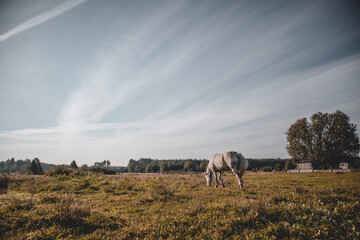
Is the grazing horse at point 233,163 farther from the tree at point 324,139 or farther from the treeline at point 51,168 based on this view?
the tree at point 324,139

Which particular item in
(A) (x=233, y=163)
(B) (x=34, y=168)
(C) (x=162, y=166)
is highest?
(A) (x=233, y=163)

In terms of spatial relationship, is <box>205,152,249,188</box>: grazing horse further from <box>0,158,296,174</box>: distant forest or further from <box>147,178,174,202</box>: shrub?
<box>0,158,296,174</box>: distant forest

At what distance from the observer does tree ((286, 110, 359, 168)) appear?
39344mm

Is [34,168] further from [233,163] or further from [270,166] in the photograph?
[270,166]

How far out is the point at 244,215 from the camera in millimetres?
5176

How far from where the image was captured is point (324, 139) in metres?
41.8

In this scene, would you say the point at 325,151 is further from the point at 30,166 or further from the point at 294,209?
the point at 30,166

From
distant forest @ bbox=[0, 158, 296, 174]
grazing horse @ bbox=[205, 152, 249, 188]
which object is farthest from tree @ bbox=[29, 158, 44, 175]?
grazing horse @ bbox=[205, 152, 249, 188]

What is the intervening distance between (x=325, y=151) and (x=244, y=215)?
51.7 metres

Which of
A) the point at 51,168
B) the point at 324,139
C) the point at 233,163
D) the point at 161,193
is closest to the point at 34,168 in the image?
the point at 51,168

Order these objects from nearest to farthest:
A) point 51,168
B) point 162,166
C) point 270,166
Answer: point 51,168 → point 270,166 → point 162,166

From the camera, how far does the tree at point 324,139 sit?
3934cm

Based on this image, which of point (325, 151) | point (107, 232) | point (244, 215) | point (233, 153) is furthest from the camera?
point (325, 151)

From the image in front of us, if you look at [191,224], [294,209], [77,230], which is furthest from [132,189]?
[294,209]
